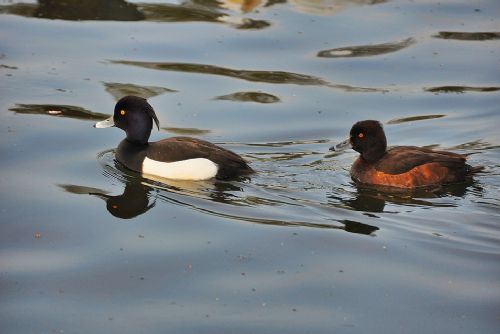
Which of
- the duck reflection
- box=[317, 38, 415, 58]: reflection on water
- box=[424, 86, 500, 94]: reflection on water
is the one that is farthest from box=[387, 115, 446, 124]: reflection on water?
the duck reflection

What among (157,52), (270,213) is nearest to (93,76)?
(157,52)

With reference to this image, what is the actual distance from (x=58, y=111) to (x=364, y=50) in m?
4.59

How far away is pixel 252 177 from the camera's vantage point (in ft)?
33.7

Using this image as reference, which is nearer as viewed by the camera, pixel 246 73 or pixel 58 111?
pixel 58 111

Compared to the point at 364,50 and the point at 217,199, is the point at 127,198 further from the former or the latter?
the point at 364,50

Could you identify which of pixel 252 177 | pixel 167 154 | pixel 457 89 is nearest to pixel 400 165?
pixel 252 177

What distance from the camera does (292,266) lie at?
8086 mm

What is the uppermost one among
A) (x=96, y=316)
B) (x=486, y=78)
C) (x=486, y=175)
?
(x=486, y=78)

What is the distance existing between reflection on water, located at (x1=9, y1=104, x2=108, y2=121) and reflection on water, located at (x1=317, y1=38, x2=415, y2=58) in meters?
3.68

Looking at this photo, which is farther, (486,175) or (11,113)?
(11,113)

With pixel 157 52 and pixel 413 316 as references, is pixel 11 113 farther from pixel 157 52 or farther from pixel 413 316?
pixel 413 316

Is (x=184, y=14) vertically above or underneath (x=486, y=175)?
above

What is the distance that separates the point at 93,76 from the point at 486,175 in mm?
Result: 4961

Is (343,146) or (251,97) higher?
(251,97)
